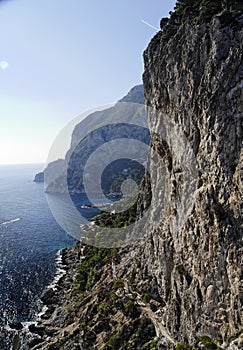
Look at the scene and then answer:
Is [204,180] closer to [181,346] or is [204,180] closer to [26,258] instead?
[181,346]

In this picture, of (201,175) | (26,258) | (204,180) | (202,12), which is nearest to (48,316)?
(26,258)

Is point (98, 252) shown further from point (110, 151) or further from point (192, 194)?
point (110, 151)

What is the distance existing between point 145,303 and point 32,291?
26.6 m

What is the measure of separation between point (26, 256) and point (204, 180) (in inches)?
2217

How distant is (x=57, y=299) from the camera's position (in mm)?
55156

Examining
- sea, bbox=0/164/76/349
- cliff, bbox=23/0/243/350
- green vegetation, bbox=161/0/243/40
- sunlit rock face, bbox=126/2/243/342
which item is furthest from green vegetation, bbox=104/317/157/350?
green vegetation, bbox=161/0/243/40

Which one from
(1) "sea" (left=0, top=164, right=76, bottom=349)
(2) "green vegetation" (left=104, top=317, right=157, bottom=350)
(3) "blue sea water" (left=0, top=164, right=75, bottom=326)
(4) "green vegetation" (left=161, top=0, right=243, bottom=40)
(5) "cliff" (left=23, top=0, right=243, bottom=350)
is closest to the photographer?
(5) "cliff" (left=23, top=0, right=243, bottom=350)

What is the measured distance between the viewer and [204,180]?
1177 inches

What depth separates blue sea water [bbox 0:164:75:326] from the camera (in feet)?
176

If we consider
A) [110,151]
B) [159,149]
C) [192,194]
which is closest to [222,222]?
[192,194]

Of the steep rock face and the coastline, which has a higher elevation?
the steep rock face

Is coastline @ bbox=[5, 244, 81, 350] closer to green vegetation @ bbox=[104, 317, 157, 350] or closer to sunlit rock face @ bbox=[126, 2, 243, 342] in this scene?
green vegetation @ bbox=[104, 317, 157, 350]

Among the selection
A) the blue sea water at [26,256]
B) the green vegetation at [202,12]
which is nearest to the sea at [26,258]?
the blue sea water at [26,256]

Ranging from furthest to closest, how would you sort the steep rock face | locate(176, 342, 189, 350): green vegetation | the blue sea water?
the blue sea water
locate(176, 342, 189, 350): green vegetation
the steep rock face
